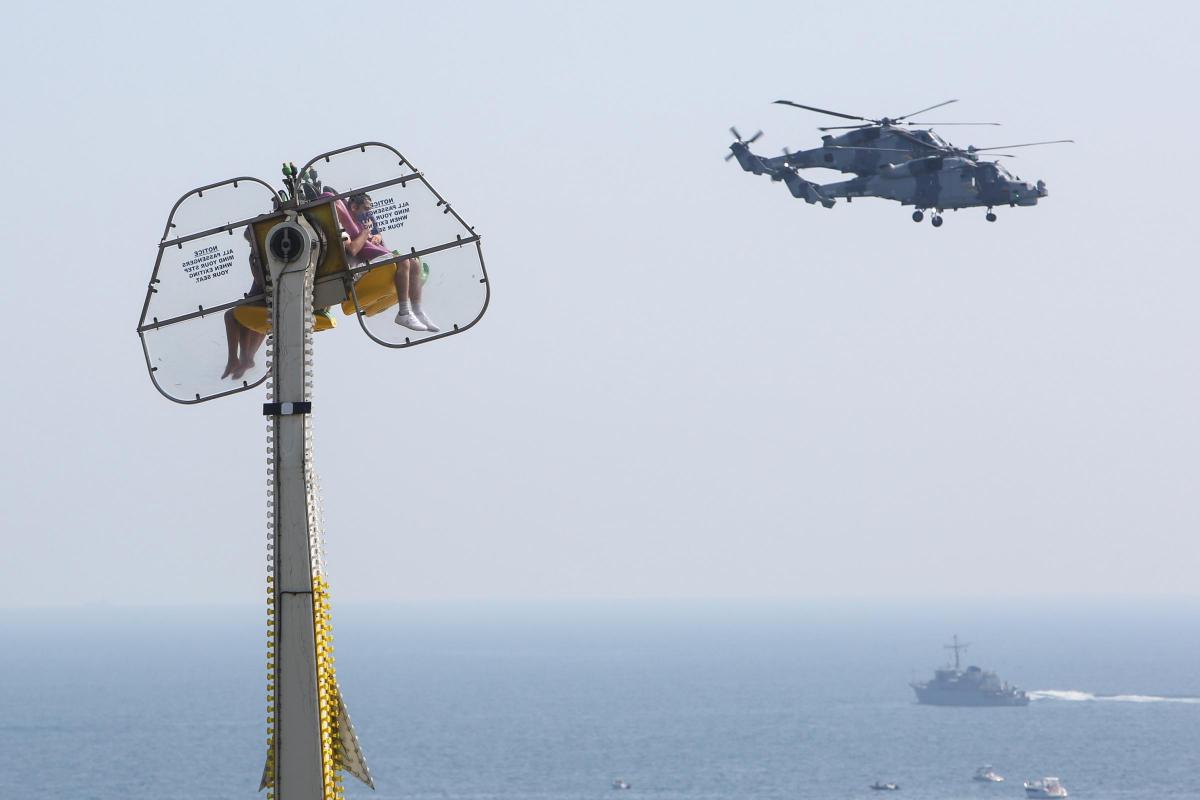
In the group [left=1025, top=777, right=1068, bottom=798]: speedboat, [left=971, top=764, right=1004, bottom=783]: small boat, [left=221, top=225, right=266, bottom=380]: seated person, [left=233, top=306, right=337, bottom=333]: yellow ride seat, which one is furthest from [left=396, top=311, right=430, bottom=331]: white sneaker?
[left=971, top=764, right=1004, bottom=783]: small boat

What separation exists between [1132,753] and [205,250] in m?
163

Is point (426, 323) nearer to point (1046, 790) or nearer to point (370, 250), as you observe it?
point (370, 250)

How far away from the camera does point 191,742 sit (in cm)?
18012

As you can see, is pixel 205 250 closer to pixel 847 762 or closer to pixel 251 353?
pixel 251 353

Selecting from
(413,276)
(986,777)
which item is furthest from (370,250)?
(986,777)

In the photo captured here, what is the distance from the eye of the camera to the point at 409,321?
67.3 ft

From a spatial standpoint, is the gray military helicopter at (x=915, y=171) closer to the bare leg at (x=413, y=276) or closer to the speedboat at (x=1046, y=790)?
the bare leg at (x=413, y=276)

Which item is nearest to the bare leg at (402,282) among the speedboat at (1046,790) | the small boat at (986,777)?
the speedboat at (1046,790)

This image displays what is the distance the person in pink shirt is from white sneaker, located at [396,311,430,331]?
0.01 metres

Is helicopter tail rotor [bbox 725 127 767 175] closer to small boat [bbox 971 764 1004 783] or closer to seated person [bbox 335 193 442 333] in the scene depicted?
seated person [bbox 335 193 442 333]

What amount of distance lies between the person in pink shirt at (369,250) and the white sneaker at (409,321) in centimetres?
1

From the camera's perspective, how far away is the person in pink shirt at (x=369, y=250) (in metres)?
20.1

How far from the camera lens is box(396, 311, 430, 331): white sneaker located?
67.1ft

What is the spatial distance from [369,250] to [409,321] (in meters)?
0.92
